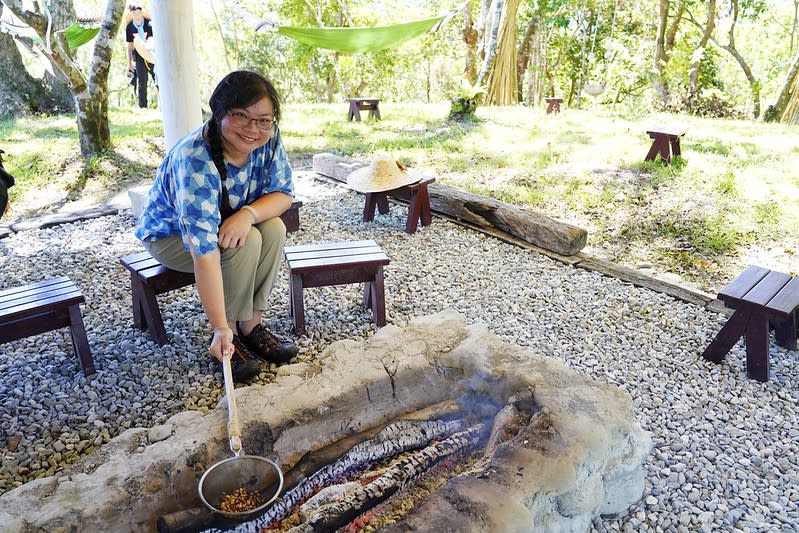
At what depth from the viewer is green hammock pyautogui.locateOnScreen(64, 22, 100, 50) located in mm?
6234

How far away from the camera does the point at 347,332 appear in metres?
2.81

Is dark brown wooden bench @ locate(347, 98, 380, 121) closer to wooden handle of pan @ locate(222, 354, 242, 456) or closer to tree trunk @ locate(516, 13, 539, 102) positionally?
tree trunk @ locate(516, 13, 539, 102)

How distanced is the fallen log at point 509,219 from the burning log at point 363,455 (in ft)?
7.32

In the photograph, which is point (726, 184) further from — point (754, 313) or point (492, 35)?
point (492, 35)

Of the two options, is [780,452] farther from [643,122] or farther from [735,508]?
[643,122]

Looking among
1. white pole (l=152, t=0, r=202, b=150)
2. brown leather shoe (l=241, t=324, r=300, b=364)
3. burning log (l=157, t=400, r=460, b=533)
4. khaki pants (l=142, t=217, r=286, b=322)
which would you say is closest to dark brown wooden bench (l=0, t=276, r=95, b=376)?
khaki pants (l=142, t=217, r=286, b=322)

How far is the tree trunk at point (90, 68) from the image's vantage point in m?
4.62

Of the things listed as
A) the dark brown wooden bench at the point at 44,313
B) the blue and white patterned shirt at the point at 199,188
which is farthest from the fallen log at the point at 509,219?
the dark brown wooden bench at the point at 44,313

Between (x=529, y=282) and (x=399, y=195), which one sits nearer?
(x=529, y=282)

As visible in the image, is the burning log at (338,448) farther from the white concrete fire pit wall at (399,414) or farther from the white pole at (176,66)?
the white pole at (176,66)

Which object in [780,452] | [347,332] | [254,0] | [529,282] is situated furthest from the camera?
[254,0]

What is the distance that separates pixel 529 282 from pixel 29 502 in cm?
277

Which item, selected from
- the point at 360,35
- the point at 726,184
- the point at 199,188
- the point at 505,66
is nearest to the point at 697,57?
the point at 505,66

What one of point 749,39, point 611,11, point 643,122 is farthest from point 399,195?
point 749,39
